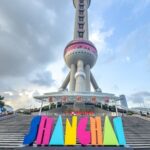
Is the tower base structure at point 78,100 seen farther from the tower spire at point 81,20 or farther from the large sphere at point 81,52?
the tower spire at point 81,20

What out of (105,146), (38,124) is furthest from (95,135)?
(38,124)

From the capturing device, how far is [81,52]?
198ft

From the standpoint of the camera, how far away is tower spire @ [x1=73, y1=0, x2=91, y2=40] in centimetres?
7116

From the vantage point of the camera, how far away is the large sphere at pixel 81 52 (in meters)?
60.4

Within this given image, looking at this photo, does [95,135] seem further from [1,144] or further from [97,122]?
[1,144]

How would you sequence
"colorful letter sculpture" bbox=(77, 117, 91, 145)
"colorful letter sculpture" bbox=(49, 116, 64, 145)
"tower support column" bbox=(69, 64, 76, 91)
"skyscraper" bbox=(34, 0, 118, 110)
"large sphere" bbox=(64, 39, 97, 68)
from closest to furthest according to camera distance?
"colorful letter sculpture" bbox=(77, 117, 91, 145) → "colorful letter sculpture" bbox=(49, 116, 64, 145) → "skyscraper" bbox=(34, 0, 118, 110) → "large sphere" bbox=(64, 39, 97, 68) → "tower support column" bbox=(69, 64, 76, 91)

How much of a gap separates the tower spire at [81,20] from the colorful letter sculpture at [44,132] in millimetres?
59736

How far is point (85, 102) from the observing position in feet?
147

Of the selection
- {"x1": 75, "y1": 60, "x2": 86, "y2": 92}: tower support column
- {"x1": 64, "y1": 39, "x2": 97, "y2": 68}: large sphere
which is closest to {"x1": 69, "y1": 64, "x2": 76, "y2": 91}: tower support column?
{"x1": 64, "y1": 39, "x2": 97, "y2": 68}: large sphere

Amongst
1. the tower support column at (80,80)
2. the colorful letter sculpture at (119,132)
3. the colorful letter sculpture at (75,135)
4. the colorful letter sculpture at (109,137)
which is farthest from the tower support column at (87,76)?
the colorful letter sculpture at (109,137)

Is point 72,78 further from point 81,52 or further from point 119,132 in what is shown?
point 119,132

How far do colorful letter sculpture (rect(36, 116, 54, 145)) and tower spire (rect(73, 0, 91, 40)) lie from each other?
196 feet

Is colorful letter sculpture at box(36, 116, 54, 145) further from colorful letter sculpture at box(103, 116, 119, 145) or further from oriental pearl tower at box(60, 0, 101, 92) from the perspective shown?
oriental pearl tower at box(60, 0, 101, 92)

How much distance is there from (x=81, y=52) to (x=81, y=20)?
66.4 feet
